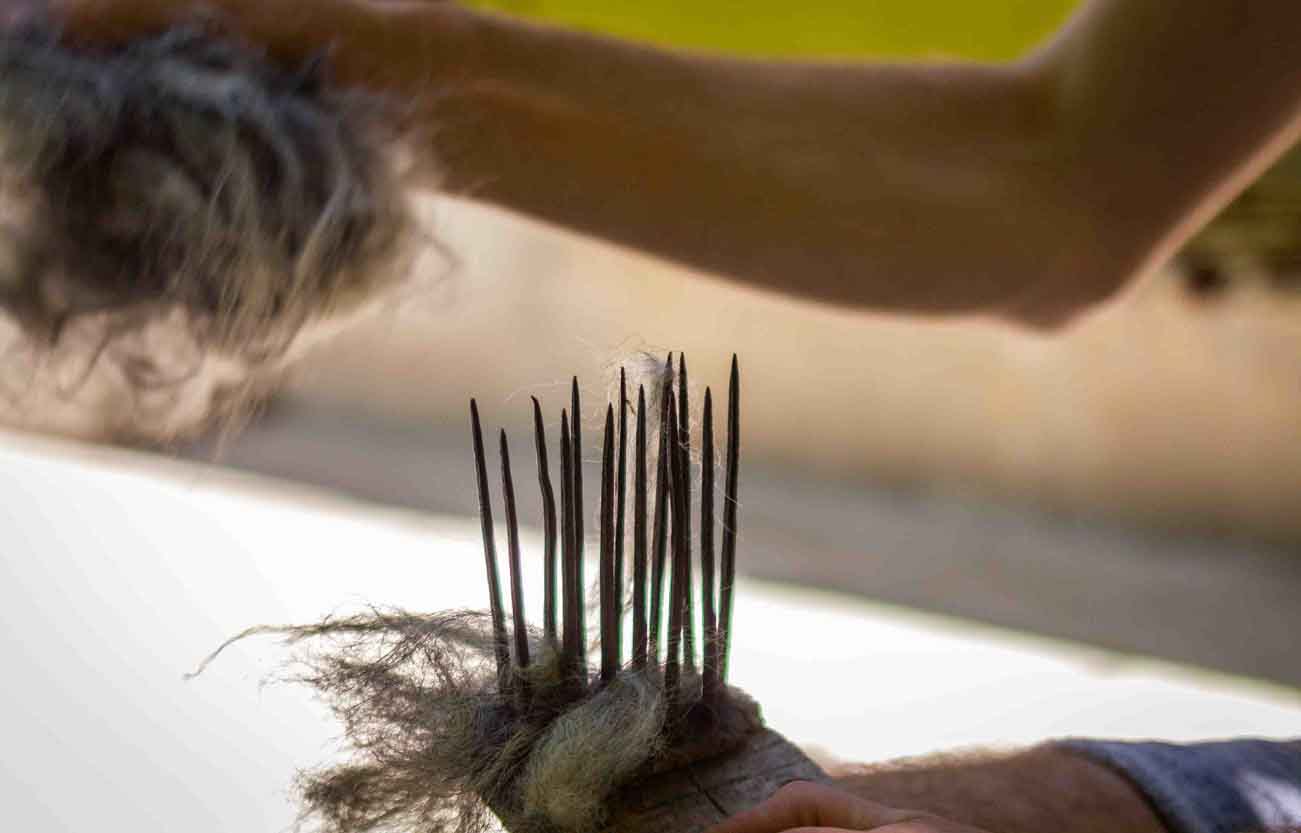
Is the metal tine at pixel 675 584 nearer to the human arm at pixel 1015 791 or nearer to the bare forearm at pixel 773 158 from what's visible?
the human arm at pixel 1015 791

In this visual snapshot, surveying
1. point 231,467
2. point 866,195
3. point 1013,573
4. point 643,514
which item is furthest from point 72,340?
point 1013,573

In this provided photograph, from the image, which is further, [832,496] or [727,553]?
[832,496]

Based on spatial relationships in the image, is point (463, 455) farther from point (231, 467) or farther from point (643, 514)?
point (643, 514)

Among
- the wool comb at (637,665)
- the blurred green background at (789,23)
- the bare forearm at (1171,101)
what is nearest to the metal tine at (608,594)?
the wool comb at (637,665)

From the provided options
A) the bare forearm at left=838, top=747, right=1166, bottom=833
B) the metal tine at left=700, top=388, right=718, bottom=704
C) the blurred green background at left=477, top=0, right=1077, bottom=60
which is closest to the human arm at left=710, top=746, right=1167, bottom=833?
the bare forearm at left=838, top=747, right=1166, bottom=833

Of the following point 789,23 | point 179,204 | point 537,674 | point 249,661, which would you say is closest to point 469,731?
point 537,674

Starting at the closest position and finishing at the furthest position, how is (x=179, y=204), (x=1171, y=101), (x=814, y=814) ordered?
(x=814, y=814)
(x=179, y=204)
(x=1171, y=101)

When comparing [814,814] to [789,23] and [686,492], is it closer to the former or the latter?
[686,492]

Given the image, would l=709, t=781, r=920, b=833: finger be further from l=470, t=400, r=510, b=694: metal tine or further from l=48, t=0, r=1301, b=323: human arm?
l=48, t=0, r=1301, b=323: human arm
